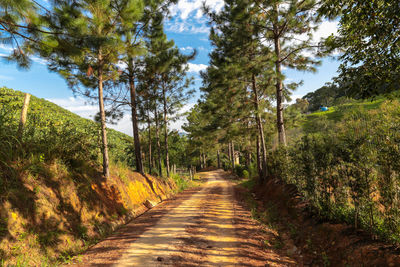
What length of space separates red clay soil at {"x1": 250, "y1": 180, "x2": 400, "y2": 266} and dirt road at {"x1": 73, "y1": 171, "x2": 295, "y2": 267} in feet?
2.04

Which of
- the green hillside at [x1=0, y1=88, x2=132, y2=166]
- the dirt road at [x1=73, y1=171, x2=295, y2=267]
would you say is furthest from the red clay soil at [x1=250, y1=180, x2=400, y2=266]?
the green hillside at [x1=0, y1=88, x2=132, y2=166]

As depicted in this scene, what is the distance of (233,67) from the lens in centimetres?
1112

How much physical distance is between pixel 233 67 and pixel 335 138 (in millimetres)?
7503

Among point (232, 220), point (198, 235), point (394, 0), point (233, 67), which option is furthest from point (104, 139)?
point (394, 0)

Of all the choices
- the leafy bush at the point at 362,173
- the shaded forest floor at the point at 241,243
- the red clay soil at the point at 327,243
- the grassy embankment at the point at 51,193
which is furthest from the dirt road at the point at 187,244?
the leafy bush at the point at 362,173

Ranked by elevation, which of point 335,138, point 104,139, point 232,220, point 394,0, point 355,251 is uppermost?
point 394,0

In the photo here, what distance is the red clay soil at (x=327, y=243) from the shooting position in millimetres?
3270

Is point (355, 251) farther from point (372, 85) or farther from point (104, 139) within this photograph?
point (104, 139)

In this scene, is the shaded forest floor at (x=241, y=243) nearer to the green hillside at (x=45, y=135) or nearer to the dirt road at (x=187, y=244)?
the dirt road at (x=187, y=244)

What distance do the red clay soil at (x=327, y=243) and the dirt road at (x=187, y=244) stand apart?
622mm

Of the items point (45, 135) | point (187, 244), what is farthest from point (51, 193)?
point (187, 244)

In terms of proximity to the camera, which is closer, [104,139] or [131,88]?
[104,139]

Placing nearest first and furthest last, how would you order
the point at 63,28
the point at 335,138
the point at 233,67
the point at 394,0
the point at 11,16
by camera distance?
the point at 394,0
the point at 11,16
the point at 63,28
the point at 335,138
the point at 233,67

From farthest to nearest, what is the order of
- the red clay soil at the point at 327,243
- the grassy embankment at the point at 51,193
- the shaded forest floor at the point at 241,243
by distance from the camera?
the grassy embankment at the point at 51,193
the shaded forest floor at the point at 241,243
the red clay soil at the point at 327,243
